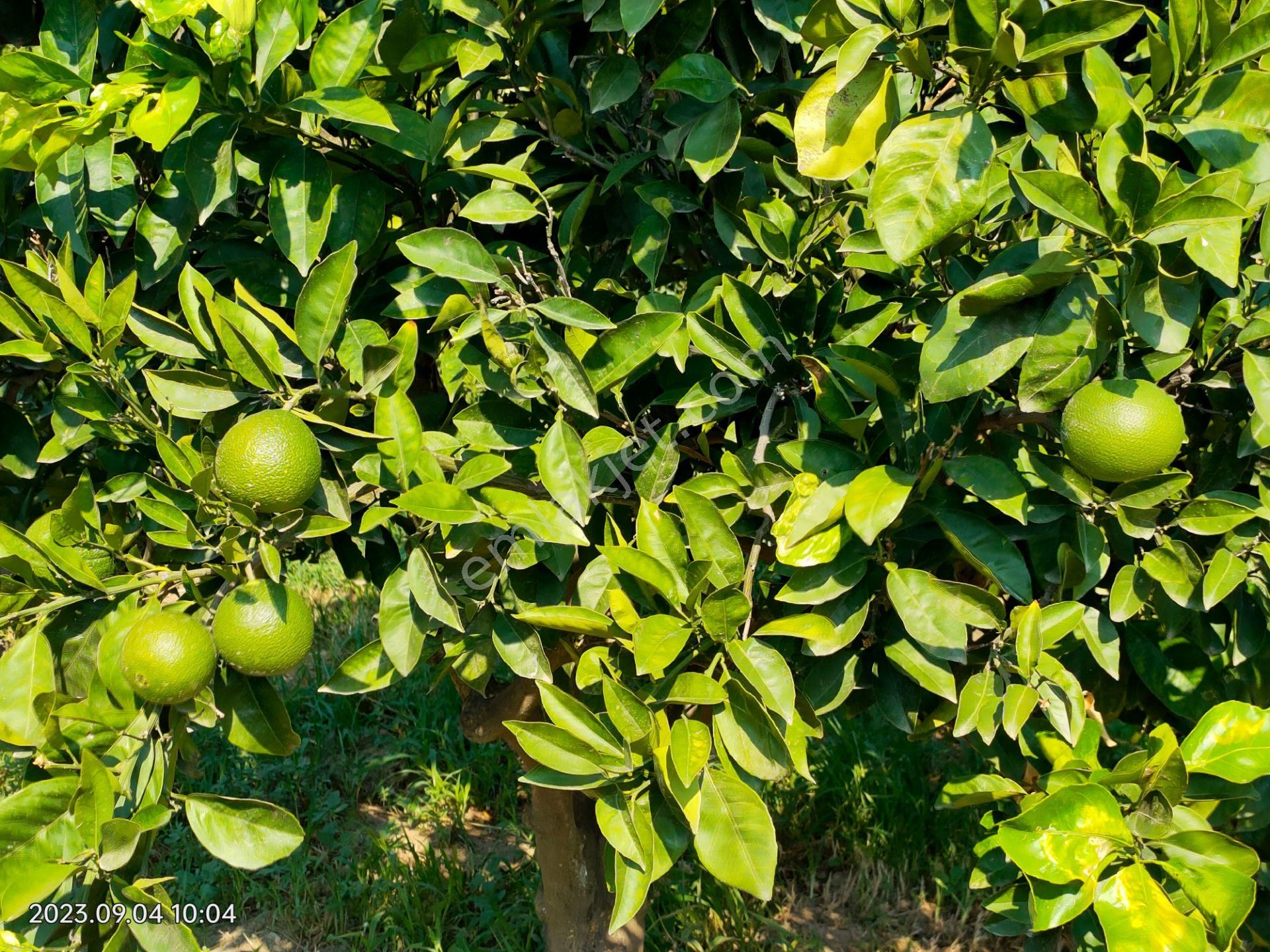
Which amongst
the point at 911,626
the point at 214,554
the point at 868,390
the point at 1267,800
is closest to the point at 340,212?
the point at 214,554

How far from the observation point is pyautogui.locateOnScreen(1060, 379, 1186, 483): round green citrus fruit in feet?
2.92

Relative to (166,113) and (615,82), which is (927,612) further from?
Answer: (166,113)

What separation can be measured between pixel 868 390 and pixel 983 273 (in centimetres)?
17

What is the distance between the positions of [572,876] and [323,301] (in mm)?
1234

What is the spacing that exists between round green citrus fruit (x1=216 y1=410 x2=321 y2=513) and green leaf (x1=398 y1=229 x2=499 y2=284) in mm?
214

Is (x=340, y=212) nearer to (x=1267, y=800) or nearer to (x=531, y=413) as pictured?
(x=531, y=413)

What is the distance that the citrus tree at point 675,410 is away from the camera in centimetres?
89

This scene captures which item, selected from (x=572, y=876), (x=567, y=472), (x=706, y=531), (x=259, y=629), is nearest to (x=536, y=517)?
(x=567, y=472)

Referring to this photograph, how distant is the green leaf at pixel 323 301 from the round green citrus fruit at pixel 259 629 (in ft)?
0.73

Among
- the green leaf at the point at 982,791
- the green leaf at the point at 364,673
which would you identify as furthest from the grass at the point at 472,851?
the green leaf at the point at 364,673

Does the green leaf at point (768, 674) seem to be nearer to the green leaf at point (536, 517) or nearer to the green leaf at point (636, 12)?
the green leaf at point (536, 517)

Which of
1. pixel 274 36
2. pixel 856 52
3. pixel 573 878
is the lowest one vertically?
pixel 573 878

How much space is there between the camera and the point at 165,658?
0.93 metres

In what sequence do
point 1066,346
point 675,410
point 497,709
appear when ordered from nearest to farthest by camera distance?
point 1066,346, point 675,410, point 497,709
